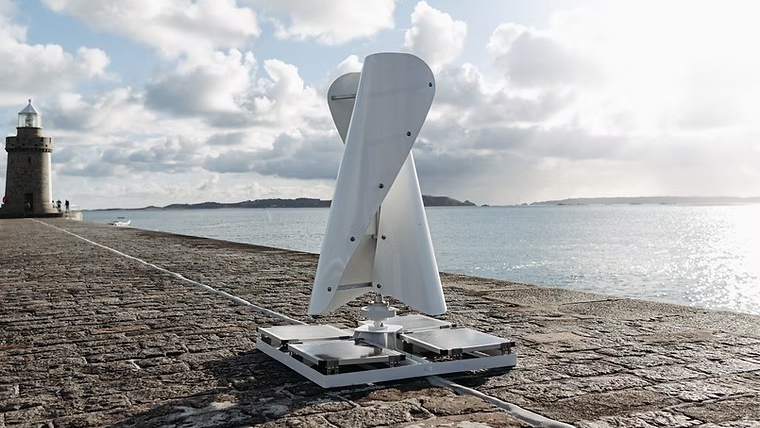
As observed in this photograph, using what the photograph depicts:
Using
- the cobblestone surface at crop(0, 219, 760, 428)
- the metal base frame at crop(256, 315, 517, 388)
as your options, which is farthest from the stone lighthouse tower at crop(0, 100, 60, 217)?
the metal base frame at crop(256, 315, 517, 388)

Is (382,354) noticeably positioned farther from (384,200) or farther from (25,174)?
(25,174)

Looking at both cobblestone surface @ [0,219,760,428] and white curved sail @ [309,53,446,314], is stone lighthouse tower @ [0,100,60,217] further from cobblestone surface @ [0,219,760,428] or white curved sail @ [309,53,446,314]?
white curved sail @ [309,53,446,314]

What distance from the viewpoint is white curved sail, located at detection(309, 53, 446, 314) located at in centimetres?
440

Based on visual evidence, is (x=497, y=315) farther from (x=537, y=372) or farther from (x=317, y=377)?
(x=317, y=377)

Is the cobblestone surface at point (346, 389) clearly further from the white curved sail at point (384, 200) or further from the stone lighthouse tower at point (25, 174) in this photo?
the stone lighthouse tower at point (25, 174)

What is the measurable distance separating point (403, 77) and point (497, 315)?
2831 mm

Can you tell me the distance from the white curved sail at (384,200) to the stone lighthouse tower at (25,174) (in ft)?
195

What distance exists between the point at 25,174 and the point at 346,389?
60.3 meters

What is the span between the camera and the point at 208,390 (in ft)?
12.4

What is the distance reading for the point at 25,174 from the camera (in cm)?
5688

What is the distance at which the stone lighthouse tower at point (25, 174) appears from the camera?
56875 millimetres

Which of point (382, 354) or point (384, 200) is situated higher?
point (384, 200)

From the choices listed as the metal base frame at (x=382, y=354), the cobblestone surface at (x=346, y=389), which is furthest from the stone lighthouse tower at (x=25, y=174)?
the metal base frame at (x=382, y=354)

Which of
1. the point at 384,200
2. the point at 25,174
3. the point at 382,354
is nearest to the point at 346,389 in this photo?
the point at 382,354
